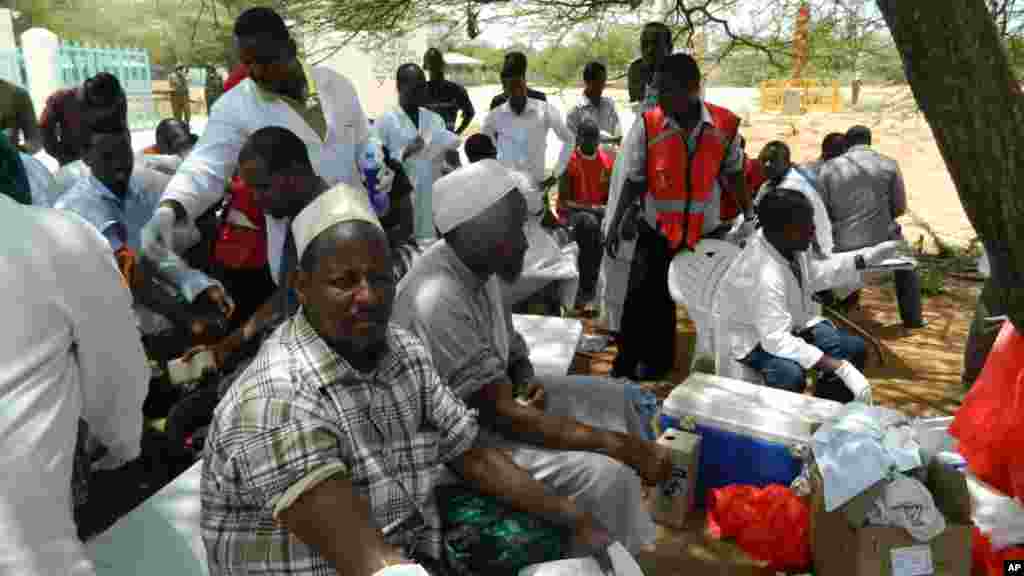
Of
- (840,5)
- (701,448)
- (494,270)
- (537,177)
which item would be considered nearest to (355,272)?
(494,270)

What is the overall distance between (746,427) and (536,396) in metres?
1.04

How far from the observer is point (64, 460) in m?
1.48

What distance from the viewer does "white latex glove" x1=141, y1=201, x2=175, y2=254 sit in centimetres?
281

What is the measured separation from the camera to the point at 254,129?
2982mm

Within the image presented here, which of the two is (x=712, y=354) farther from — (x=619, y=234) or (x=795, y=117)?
(x=795, y=117)

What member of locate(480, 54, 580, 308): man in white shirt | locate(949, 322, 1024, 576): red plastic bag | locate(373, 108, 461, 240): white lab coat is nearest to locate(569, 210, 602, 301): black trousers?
locate(480, 54, 580, 308): man in white shirt

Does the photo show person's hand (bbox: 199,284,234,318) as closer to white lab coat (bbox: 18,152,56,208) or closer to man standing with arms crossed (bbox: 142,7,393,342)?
man standing with arms crossed (bbox: 142,7,393,342)

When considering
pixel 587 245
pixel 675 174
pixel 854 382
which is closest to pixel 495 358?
pixel 854 382

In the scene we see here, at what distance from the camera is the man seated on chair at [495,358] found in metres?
2.29

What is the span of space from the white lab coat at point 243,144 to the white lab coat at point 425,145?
2321mm

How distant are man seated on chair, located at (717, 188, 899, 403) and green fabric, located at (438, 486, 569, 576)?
1922 millimetres

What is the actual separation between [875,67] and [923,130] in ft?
37.3

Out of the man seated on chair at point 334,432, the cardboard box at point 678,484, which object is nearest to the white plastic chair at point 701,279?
the cardboard box at point 678,484

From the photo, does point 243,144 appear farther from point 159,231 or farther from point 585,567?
point 585,567
